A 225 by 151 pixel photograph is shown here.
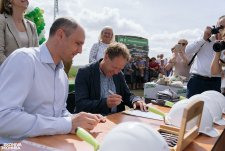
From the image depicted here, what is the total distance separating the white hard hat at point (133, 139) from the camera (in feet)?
3.22

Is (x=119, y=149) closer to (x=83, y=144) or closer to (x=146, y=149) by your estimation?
(x=146, y=149)

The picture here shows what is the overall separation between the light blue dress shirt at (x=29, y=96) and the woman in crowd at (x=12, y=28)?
930mm

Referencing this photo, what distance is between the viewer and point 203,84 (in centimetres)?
338

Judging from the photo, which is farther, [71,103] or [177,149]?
[71,103]

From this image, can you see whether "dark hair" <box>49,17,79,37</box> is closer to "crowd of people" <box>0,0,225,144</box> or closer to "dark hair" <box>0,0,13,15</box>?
"crowd of people" <box>0,0,225,144</box>

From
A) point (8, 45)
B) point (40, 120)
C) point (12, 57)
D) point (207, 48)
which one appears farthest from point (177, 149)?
point (207, 48)

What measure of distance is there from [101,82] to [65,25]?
98 cm

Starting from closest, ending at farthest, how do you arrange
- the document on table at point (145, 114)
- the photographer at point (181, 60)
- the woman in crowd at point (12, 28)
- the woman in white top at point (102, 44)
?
the document on table at point (145, 114)
the woman in crowd at point (12, 28)
the woman in white top at point (102, 44)
the photographer at point (181, 60)

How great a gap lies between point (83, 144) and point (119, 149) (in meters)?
0.40

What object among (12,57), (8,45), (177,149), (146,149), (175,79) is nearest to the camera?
(146,149)

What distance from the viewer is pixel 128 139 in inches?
39.1

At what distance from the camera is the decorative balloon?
11.9 ft

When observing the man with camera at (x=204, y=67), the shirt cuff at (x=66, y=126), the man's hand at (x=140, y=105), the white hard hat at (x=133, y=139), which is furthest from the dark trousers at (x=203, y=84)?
the white hard hat at (x=133, y=139)

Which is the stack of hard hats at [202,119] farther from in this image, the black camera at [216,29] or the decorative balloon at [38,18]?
the decorative balloon at [38,18]
